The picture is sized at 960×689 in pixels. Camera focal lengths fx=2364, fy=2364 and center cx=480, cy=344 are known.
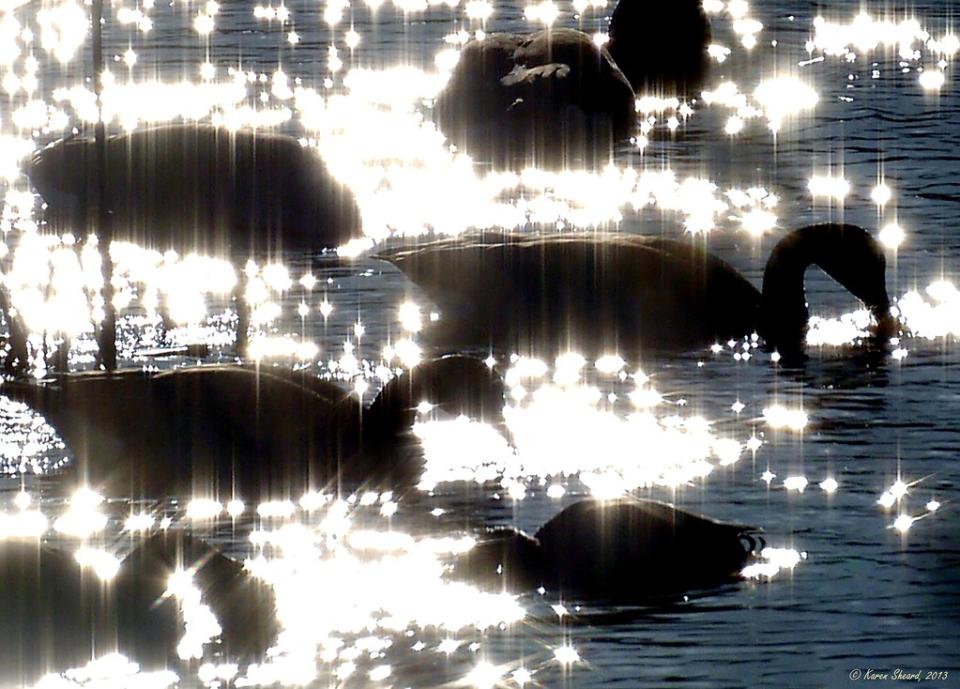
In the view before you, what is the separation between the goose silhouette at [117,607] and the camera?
9.30m

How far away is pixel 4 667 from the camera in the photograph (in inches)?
362

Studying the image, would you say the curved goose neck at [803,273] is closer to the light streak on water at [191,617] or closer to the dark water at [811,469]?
the dark water at [811,469]

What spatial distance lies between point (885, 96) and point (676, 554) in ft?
49.0

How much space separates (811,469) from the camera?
470 inches

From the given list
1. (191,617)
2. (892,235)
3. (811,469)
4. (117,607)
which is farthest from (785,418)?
(892,235)

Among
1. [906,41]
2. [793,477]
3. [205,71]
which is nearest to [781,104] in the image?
[906,41]

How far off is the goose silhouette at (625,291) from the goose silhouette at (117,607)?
202 inches

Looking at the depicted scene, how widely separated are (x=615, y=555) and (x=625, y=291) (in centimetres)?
501

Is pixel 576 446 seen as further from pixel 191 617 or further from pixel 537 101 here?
pixel 537 101

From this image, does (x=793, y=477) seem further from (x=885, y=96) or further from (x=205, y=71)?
(x=205, y=71)

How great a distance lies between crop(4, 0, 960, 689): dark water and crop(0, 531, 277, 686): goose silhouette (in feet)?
2.46

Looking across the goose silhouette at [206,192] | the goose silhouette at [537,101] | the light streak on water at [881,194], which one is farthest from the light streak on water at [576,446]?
the goose silhouette at [537,101]

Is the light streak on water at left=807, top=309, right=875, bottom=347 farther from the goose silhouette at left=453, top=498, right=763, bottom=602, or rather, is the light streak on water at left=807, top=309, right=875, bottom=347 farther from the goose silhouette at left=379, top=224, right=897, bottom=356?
the goose silhouette at left=453, top=498, right=763, bottom=602

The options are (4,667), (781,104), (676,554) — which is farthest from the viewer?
(781,104)
